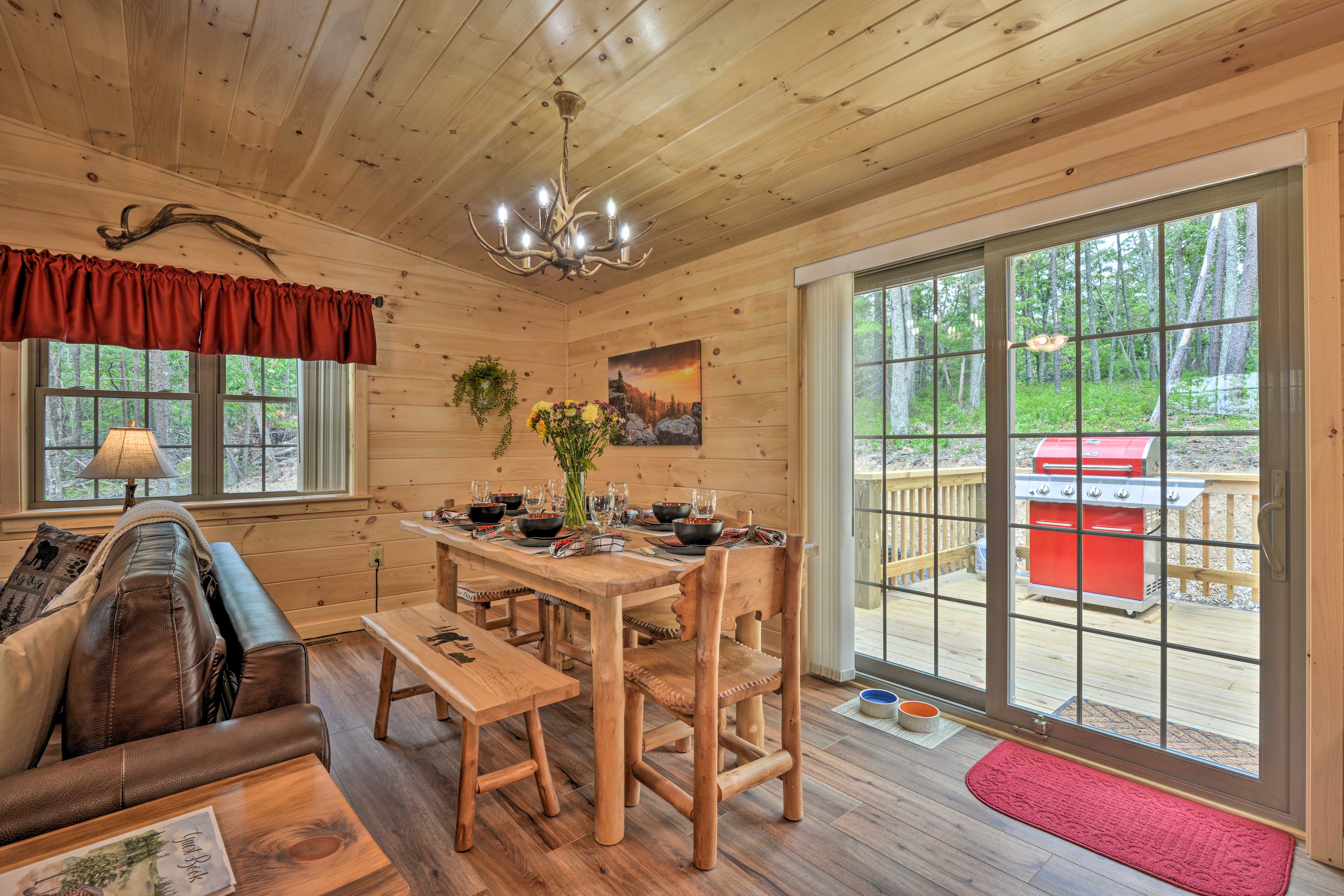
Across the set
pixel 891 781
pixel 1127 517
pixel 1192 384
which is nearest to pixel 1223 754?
pixel 1127 517

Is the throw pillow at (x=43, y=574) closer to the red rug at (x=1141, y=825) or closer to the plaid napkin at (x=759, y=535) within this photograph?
the plaid napkin at (x=759, y=535)

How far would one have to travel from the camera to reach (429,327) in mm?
4332

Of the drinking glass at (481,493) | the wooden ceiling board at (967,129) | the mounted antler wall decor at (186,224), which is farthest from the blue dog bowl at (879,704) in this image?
the mounted antler wall decor at (186,224)

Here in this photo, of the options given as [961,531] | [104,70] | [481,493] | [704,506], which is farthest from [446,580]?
[104,70]

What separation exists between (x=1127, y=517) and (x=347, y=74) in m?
3.38

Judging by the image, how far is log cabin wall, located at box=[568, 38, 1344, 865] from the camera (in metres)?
1.79

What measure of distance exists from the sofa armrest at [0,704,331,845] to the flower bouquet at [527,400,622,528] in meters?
1.26

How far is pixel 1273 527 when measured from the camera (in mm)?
1938

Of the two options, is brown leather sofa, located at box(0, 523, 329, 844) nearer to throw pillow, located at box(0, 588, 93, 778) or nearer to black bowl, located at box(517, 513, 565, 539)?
throw pillow, located at box(0, 588, 93, 778)

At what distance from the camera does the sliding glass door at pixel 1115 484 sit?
1.96 metres

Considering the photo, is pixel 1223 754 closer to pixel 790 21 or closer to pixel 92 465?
pixel 790 21

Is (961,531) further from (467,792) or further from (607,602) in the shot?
(467,792)

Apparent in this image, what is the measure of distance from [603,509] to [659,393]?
180cm

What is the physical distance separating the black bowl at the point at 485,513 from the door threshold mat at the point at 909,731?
5.66 feet
